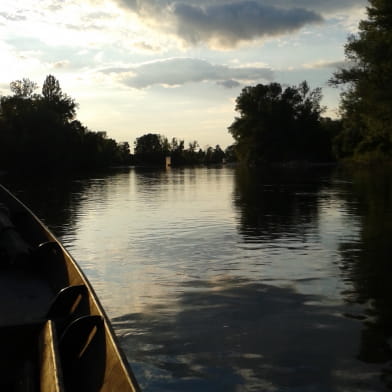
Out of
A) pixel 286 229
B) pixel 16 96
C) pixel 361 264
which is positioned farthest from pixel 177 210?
pixel 16 96

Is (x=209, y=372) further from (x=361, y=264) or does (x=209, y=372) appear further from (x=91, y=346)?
(x=361, y=264)

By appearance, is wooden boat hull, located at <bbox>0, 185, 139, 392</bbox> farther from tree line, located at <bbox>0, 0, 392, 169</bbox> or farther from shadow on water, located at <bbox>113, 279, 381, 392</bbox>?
tree line, located at <bbox>0, 0, 392, 169</bbox>

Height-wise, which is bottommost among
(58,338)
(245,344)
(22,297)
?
(245,344)

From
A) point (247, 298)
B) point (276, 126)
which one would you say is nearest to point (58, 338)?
point (247, 298)

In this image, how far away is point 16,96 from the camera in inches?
3866

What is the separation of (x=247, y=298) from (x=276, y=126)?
118 metres

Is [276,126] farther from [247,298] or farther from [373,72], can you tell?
[247,298]

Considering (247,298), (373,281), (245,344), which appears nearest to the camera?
(245,344)

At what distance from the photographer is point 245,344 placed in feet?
25.5

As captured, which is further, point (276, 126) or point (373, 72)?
point (276, 126)

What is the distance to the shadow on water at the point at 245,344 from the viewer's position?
652cm

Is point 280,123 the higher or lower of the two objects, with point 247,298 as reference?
higher

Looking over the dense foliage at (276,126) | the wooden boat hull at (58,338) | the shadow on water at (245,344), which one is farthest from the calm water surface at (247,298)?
the dense foliage at (276,126)

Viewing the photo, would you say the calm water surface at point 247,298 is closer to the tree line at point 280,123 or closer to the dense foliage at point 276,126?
the tree line at point 280,123
